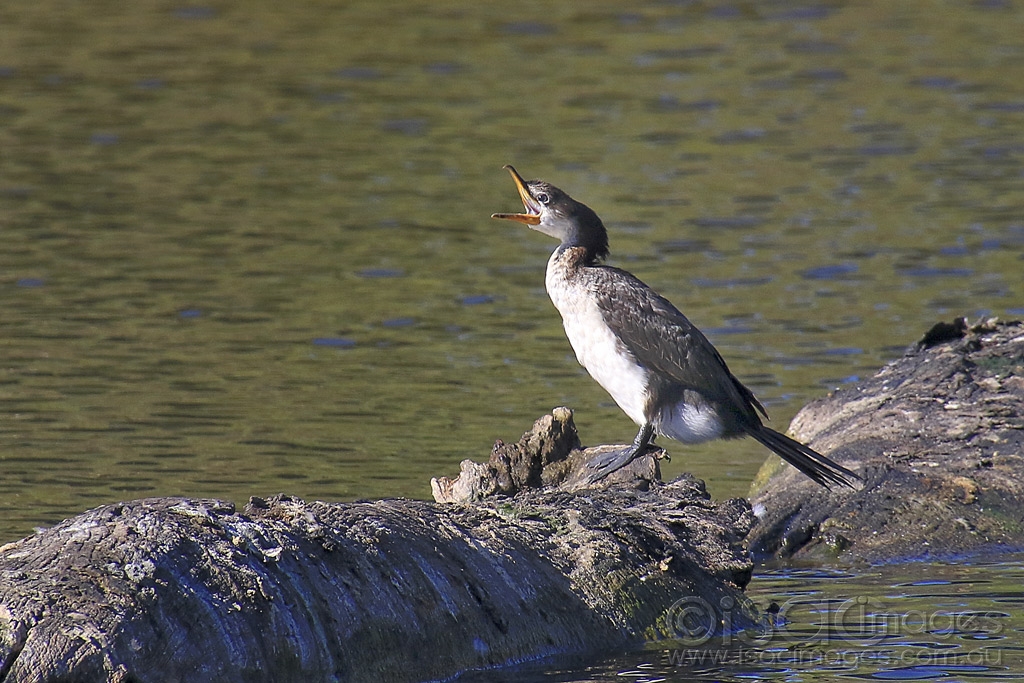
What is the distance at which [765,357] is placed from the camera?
11.5 m

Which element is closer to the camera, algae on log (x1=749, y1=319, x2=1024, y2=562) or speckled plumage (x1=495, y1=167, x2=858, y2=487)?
speckled plumage (x1=495, y1=167, x2=858, y2=487)

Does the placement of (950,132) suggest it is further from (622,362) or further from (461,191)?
(622,362)

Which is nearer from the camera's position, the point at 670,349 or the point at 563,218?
the point at 670,349

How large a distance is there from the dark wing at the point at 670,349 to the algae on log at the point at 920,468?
2.48 ft

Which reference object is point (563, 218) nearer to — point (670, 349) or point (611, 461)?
point (670, 349)

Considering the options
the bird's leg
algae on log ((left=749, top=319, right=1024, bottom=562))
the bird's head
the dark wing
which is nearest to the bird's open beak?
the bird's head

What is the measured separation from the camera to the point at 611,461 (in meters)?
6.95

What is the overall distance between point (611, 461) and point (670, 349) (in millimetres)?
585

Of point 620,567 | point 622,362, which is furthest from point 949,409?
point 620,567

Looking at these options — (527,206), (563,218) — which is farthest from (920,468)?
(527,206)

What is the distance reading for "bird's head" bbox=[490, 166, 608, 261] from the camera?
7586mm

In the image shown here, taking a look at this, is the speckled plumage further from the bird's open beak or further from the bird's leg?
the bird's open beak

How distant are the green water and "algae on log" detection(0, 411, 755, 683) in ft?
4.47

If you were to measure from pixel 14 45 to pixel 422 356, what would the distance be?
38.5 feet
